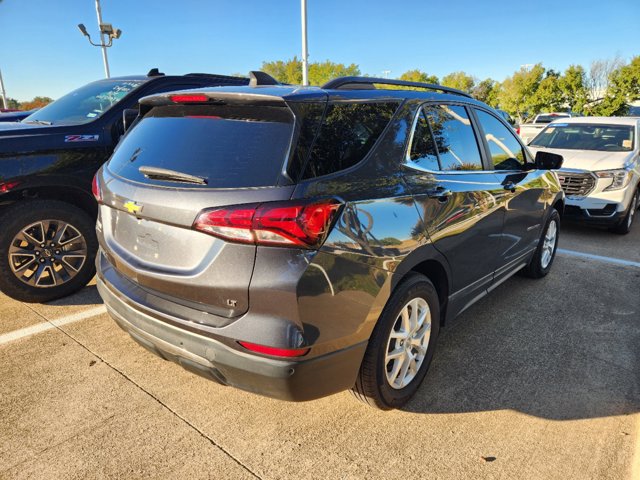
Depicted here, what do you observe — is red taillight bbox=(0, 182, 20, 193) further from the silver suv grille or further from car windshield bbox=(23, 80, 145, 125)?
the silver suv grille

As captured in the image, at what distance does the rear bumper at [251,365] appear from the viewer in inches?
78.5

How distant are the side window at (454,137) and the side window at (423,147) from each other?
64 millimetres

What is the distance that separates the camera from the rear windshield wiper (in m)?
2.10

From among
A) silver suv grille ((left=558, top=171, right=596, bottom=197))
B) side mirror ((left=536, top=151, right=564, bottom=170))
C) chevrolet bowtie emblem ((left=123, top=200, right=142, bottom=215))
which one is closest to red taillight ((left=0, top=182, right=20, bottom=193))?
chevrolet bowtie emblem ((left=123, top=200, right=142, bottom=215))

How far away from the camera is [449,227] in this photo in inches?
109

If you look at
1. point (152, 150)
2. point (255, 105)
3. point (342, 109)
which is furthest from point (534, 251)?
point (152, 150)

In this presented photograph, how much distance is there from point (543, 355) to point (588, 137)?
19.8 feet

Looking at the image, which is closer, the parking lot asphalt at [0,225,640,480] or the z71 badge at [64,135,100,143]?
the parking lot asphalt at [0,225,640,480]

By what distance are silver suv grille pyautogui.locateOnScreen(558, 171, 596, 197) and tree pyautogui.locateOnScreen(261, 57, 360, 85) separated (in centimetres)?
4285

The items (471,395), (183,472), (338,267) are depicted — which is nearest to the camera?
(338,267)

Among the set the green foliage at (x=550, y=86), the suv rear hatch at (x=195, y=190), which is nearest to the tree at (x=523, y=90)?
the green foliage at (x=550, y=86)

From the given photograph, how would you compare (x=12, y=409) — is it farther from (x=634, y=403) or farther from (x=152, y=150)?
(x=634, y=403)

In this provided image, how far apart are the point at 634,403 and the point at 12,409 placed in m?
3.73

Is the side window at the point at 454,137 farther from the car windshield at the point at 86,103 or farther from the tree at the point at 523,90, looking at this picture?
the tree at the point at 523,90
